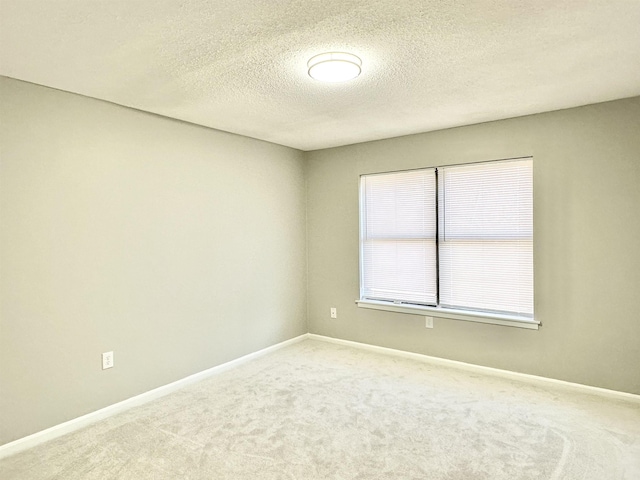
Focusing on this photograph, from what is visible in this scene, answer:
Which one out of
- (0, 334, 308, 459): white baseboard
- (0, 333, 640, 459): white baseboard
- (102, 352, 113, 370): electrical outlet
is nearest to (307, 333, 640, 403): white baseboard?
(0, 333, 640, 459): white baseboard

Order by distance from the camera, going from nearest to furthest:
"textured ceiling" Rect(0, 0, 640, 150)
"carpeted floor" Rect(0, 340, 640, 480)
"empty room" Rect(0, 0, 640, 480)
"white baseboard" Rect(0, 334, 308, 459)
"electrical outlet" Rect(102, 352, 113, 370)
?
1. "textured ceiling" Rect(0, 0, 640, 150)
2. "empty room" Rect(0, 0, 640, 480)
3. "carpeted floor" Rect(0, 340, 640, 480)
4. "white baseboard" Rect(0, 334, 308, 459)
5. "electrical outlet" Rect(102, 352, 113, 370)

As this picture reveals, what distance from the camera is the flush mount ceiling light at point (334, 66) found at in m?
2.20

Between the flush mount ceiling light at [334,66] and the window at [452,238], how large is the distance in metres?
1.92

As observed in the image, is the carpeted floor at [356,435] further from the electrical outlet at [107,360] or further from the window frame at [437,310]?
the window frame at [437,310]

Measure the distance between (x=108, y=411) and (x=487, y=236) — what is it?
352cm

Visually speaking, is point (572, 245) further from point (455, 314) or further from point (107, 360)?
point (107, 360)

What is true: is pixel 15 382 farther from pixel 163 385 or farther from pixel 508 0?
pixel 508 0

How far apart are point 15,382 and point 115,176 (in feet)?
5.03

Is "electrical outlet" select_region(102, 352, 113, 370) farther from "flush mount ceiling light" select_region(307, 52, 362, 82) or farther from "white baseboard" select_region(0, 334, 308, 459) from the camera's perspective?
"flush mount ceiling light" select_region(307, 52, 362, 82)

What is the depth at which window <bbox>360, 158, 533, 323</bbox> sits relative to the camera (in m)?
3.55

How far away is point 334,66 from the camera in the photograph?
2.25 metres

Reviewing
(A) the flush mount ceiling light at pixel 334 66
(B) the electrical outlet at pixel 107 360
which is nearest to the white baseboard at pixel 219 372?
(B) the electrical outlet at pixel 107 360

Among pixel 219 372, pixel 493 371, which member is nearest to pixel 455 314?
pixel 493 371

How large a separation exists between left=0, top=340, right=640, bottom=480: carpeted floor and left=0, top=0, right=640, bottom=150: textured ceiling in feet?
7.68
